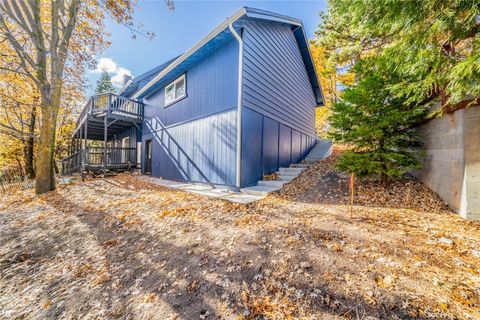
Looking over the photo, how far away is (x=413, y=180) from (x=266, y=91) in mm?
5509

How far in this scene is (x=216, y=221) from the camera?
385 centimetres

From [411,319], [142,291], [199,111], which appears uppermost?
[199,111]

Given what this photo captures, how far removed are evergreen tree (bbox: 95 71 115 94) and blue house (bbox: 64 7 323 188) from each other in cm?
2822

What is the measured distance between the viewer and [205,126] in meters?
7.47

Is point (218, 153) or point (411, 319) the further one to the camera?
point (218, 153)

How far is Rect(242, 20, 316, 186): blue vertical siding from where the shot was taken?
6535 mm

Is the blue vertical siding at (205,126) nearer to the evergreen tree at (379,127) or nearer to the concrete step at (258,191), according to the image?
the concrete step at (258,191)

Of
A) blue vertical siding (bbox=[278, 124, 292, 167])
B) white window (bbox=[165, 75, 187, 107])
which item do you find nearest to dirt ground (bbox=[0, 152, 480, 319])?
blue vertical siding (bbox=[278, 124, 292, 167])

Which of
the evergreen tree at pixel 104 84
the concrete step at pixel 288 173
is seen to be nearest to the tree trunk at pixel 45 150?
the concrete step at pixel 288 173

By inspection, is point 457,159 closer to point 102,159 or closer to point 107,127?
point 107,127

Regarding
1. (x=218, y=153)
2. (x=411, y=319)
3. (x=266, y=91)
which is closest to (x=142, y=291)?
(x=411, y=319)

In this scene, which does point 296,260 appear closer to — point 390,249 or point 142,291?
point 390,249

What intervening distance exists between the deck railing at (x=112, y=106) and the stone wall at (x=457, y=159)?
13.3 m

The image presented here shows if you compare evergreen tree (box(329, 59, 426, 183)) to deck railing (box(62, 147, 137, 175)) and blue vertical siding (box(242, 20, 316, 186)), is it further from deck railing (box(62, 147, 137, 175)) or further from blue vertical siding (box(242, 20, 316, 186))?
deck railing (box(62, 147, 137, 175))
